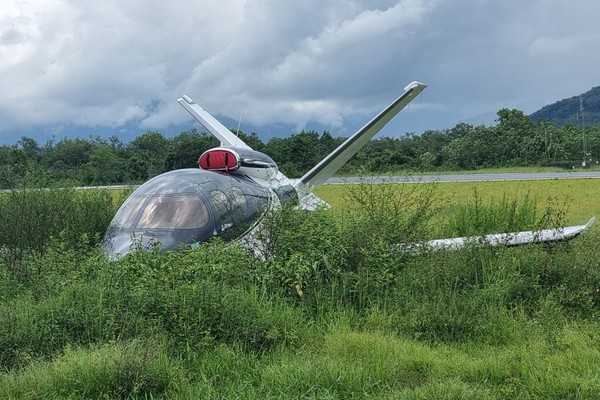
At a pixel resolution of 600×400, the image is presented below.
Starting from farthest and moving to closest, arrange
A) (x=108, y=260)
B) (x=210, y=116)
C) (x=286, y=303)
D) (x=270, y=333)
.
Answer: (x=210, y=116), (x=108, y=260), (x=286, y=303), (x=270, y=333)

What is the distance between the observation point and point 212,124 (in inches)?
622

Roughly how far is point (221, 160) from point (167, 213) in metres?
2.80

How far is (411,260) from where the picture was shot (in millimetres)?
6980

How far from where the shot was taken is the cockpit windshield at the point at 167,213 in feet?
23.4

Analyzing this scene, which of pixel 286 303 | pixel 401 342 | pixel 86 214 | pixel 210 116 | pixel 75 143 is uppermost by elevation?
pixel 75 143

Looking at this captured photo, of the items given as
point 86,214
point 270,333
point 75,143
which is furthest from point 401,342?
point 75,143

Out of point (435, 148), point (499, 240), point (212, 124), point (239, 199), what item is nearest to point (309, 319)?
point (239, 199)

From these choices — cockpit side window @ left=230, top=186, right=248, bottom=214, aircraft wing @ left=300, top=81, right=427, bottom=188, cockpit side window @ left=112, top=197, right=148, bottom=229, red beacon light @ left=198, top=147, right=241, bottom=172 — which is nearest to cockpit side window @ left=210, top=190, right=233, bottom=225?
cockpit side window @ left=230, top=186, right=248, bottom=214

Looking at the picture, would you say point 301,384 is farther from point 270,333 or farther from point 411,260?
point 411,260

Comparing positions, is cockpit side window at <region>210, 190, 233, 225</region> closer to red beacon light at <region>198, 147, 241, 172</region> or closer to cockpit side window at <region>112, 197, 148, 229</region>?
cockpit side window at <region>112, 197, 148, 229</region>

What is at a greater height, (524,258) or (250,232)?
(250,232)

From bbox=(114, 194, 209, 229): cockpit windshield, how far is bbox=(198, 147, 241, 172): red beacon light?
2377 millimetres

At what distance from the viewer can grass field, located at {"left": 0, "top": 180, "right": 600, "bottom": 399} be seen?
4.11 meters

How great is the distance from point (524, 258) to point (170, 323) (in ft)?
15.1
